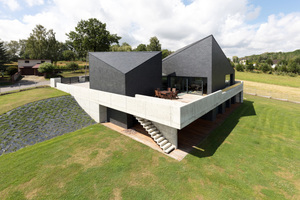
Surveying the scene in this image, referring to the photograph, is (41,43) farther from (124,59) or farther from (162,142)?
(162,142)

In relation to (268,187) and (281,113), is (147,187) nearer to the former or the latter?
(268,187)

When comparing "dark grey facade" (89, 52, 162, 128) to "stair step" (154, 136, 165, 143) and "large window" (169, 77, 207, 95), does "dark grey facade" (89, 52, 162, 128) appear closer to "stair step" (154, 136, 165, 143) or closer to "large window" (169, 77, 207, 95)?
"large window" (169, 77, 207, 95)

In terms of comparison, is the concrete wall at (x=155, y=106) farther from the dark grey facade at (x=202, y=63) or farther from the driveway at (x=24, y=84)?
the driveway at (x=24, y=84)

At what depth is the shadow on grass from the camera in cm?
1180

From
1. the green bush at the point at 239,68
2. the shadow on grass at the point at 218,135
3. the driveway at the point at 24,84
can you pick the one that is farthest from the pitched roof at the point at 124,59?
the green bush at the point at 239,68

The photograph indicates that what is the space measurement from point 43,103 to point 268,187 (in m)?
22.1

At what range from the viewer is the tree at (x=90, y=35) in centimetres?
3900

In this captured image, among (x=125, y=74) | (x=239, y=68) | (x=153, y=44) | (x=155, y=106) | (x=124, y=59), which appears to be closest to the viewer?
(x=155, y=106)

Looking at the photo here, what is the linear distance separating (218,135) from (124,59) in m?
12.8

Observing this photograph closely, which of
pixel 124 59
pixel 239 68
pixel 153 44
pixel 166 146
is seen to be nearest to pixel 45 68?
pixel 124 59

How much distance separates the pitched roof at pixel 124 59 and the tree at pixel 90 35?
24689 mm

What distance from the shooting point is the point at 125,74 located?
14195 millimetres

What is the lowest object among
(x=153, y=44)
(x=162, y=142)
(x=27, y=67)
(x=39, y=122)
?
(x=162, y=142)

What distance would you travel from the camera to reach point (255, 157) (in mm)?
11242
